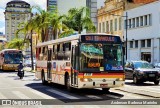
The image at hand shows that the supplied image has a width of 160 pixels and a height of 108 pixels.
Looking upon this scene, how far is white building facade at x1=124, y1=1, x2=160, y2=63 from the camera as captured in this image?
186 feet

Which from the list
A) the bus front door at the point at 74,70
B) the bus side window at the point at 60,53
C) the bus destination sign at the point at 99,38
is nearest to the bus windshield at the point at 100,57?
the bus destination sign at the point at 99,38

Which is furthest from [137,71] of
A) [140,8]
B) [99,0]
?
[99,0]

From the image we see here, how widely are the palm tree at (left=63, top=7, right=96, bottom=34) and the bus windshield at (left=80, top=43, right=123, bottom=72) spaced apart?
36.0m

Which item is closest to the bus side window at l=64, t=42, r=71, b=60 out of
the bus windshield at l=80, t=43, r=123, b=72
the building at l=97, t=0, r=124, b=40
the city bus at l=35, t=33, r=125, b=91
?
the city bus at l=35, t=33, r=125, b=91

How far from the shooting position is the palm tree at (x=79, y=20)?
5681 cm

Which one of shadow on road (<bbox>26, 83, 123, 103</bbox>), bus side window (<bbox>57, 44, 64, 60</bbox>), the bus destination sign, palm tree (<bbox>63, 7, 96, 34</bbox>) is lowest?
shadow on road (<bbox>26, 83, 123, 103</bbox>)

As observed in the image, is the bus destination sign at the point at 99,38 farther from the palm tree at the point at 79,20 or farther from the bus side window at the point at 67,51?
the palm tree at the point at 79,20

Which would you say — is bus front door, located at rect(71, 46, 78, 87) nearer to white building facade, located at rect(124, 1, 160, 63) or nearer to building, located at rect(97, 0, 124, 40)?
white building facade, located at rect(124, 1, 160, 63)

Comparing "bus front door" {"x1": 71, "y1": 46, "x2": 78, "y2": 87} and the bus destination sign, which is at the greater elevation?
the bus destination sign

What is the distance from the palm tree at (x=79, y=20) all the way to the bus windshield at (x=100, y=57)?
3597 cm

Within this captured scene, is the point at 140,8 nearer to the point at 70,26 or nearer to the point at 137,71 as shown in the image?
the point at 70,26

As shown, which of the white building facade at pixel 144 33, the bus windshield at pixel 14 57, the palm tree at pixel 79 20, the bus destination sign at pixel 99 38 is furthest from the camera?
the palm tree at pixel 79 20

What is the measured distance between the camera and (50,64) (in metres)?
26.8

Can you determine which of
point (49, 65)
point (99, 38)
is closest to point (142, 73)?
point (49, 65)
